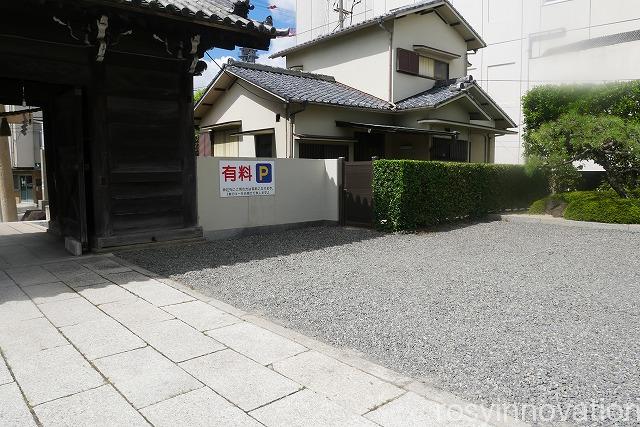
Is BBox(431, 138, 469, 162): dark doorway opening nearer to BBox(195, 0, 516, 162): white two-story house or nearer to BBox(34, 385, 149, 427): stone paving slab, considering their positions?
BBox(195, 0, 516, 162): white two-story house

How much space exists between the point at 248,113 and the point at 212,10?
8060 millimetres

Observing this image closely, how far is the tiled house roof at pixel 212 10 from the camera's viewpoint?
5.91 metres

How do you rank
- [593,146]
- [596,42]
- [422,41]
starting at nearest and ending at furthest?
[593,146] < [596,42] < [422,41]

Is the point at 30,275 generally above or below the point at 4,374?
above

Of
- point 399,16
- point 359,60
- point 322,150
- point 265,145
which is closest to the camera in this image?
point 322,150

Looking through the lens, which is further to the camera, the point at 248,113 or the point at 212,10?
the point at 248,113

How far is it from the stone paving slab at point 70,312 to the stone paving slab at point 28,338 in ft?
0.36

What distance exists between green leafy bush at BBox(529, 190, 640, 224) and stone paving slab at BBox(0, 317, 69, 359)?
12.1 metres

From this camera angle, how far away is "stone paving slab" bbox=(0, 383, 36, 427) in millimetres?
2463

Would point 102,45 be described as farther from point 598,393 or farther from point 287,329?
point 598,393

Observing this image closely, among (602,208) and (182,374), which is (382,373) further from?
(602,208)

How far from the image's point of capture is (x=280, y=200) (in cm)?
983

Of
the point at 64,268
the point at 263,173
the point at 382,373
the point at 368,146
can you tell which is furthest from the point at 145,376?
the point at 368,146

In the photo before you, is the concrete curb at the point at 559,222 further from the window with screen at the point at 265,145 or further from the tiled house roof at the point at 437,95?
the window with screen at the point at 265,145
